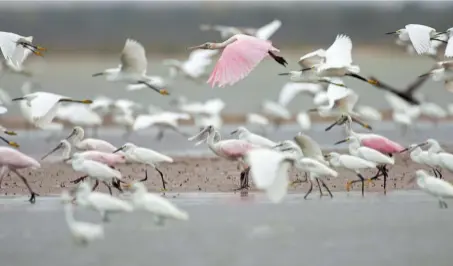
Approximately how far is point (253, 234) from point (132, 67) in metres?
5.37

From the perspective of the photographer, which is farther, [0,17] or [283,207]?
[0,17]

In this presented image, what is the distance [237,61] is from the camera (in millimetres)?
12805

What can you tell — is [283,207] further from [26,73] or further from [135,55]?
[26,73]

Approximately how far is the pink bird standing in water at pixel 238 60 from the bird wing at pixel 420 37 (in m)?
1.31

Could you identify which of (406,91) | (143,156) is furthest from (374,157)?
(406,91)

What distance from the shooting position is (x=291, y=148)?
1297 cm

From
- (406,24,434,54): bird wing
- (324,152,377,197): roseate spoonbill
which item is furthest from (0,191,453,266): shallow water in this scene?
(406,24,434,54): bird wing

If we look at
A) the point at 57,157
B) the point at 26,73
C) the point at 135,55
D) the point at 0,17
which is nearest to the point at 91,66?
the point at 0,17

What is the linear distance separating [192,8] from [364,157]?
1377 inches

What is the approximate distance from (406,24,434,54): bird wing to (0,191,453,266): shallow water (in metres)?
1.39

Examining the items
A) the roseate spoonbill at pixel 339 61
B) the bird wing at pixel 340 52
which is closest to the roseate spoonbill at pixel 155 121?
the roseate spoonbill at pixel 339 61

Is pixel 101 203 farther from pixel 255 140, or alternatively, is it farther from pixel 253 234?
pixel 255 140

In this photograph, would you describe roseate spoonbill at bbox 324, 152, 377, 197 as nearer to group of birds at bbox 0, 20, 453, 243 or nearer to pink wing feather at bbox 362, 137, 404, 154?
group of birds at bbox 0, 20, 453, 243

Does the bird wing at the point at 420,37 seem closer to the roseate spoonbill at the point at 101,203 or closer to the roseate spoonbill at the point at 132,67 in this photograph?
the roseate spoonbill at the point at 132,67
